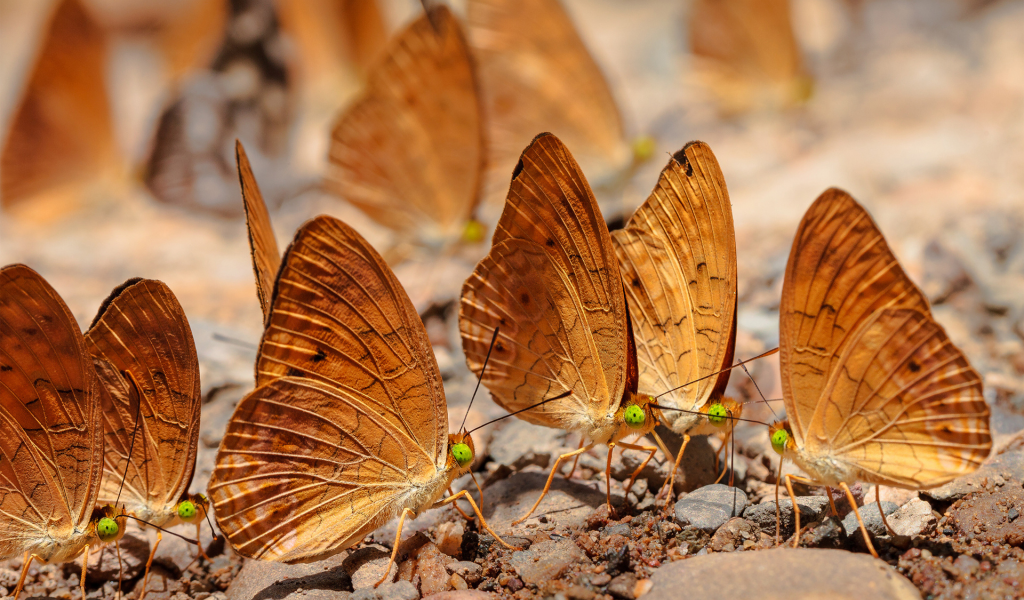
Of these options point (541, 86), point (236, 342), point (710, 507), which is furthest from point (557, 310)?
point (541, 86)

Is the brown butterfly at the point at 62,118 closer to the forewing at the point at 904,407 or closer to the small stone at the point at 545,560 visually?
the small stone at the point at 545,560

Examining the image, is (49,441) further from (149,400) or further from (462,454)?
(462,454)

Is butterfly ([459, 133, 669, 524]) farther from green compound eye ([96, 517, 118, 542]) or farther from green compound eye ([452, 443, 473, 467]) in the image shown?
green compound eye ([96, 517, 118, 542])

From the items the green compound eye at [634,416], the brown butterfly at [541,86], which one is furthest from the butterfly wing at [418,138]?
the green compound eye at [634,416]

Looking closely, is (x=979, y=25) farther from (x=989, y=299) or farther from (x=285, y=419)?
(x=285, y=419)

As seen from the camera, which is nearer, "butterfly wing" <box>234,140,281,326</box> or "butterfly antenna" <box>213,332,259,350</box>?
"butterfly wing" <box>234,140,281,326</box>

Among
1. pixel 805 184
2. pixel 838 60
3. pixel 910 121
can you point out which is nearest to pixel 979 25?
pixel 838 60

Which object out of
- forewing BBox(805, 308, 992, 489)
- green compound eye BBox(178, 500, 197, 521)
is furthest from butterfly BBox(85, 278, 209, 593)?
forewing BBox(805, 308, 992, 489)
